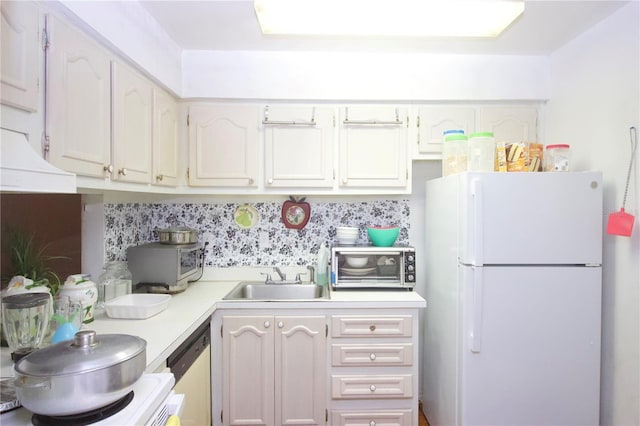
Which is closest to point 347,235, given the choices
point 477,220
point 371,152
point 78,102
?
point 371,152

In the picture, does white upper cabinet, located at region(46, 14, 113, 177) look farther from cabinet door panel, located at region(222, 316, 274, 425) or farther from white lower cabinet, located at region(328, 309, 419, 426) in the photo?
white lower cabinet, located at region(328, 309, 419, 426)

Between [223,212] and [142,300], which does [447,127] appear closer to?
[223,212]

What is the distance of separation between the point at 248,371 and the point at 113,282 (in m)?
0.88

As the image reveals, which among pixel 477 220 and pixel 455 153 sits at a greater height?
pixel 455 153

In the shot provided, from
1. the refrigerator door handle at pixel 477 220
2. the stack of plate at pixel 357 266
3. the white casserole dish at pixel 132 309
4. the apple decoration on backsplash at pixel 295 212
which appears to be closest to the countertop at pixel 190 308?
the white casserole dish at pixel 132 309

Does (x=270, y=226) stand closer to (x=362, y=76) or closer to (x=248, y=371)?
(x=248, y=371)

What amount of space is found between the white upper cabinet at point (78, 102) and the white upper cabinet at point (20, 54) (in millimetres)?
56

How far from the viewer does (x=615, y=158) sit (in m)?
1.72

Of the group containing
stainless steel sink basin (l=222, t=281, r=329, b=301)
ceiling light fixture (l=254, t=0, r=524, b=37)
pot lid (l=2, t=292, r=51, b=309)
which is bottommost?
stainless steel sink basin (l=222, t=281, r=329, b=301)

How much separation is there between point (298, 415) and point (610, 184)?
80.8 inches

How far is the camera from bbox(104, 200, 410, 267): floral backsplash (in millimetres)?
2537

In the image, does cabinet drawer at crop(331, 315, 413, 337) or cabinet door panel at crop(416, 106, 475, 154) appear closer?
cabinet drawer at crop(331, 315, 413, 337)

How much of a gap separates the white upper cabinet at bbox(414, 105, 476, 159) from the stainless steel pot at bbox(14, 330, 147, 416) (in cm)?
196

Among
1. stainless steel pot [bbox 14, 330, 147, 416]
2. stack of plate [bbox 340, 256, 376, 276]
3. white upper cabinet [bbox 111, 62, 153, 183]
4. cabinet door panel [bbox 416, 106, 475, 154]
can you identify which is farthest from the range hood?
cabinet door panel [bbox 416, 106, 475, 154]
